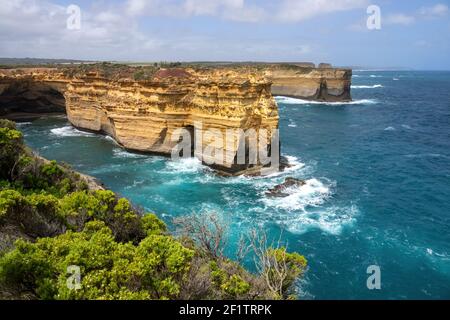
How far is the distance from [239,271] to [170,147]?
98.2ft

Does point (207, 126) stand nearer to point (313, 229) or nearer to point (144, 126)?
point (144, 126)

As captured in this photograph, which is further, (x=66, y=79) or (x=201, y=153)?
(x=66, y=79)

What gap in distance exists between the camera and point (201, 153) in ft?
131

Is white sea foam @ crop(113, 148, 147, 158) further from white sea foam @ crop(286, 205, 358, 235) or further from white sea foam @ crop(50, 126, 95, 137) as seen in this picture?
white sea foam @ crop(286, 205, 358, 235)

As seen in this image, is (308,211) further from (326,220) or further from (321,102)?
(321,102)

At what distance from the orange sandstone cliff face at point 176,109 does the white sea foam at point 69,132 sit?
1137mm

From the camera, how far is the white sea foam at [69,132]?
175 ft

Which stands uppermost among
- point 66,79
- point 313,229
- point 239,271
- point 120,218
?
point 66,79

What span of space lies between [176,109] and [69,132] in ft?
76.2

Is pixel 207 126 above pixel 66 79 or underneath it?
underneath

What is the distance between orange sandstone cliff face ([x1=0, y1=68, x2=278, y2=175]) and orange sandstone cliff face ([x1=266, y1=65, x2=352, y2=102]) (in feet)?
172

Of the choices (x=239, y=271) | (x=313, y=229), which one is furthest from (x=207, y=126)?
(x=239, y=271)
